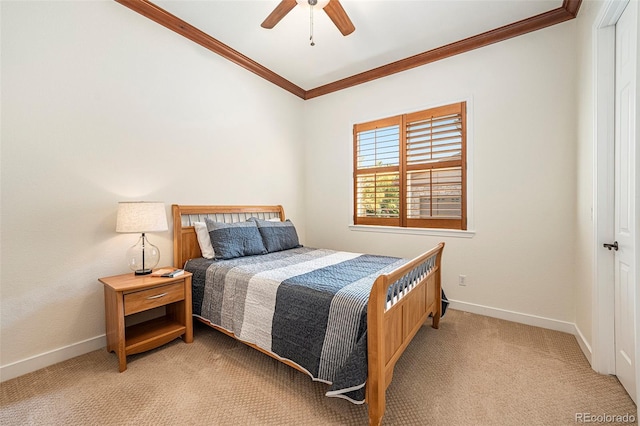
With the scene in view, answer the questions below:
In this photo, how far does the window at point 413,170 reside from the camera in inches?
122

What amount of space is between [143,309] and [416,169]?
3125mm

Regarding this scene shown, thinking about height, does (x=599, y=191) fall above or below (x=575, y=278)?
above

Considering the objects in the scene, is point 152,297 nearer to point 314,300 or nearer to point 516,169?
point 314,300

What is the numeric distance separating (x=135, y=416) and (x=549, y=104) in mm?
4039

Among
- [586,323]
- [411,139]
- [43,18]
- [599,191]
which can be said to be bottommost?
[586,323]

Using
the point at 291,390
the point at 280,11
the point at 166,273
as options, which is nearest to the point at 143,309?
the point at 166,273

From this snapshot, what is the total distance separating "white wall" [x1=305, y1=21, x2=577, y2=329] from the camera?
8.32 ft

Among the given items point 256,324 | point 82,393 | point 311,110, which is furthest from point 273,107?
point 82,393

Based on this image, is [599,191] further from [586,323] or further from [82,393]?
[82,393]

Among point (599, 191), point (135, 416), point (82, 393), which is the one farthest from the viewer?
point (599, 191)

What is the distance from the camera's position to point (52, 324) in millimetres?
2045

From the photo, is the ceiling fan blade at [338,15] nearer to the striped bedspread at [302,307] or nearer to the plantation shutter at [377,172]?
the plantation shutter at [377,172]

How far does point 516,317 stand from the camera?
9.04 feet
